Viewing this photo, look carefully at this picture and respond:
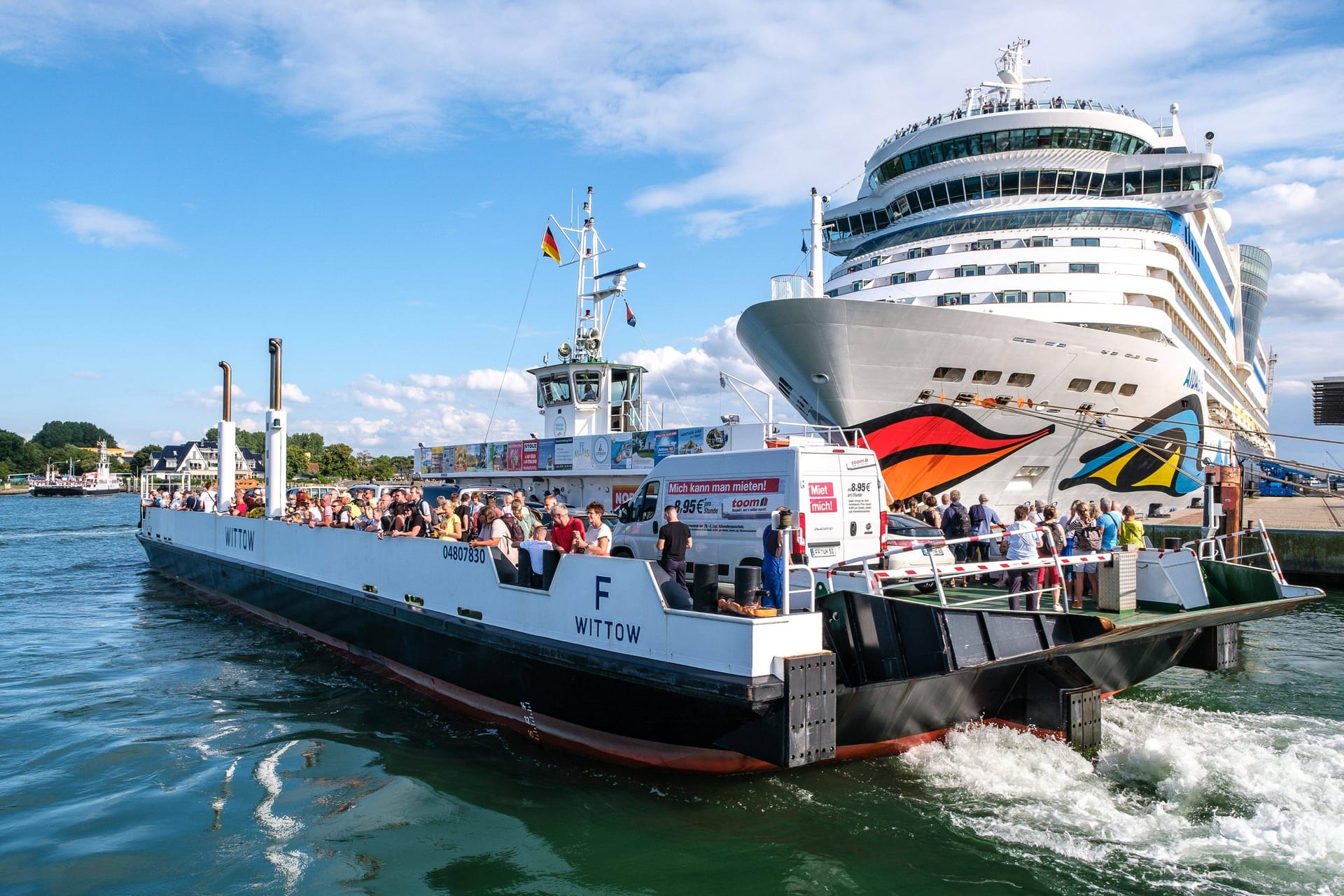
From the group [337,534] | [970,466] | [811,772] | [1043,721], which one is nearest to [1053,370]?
[970,466]

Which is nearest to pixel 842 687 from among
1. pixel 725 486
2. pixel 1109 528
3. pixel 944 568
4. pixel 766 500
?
pixel 944 568

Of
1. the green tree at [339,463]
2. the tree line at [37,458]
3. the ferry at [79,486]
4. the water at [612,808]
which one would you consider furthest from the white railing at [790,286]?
the tree line at [37,458]

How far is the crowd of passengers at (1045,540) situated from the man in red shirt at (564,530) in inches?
167

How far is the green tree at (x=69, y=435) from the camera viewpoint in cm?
19100

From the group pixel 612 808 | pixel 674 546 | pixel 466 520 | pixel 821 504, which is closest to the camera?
pixel 612 808

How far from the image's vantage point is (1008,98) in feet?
90.6

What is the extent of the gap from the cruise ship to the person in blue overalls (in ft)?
33.1

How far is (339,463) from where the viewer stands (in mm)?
109375

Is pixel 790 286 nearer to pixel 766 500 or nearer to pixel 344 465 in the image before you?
pixel 766 500

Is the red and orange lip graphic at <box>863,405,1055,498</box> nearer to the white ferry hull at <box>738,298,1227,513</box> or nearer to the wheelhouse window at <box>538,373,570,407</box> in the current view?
the white ferry hull at <box>738,298,1227,513</box>

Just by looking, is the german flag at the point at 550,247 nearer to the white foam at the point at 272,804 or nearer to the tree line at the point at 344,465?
the white foam at the point at 272,804

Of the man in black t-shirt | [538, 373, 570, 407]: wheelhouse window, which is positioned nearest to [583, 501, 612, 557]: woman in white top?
the man in black t-shirt

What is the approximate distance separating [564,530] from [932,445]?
37.2 feet

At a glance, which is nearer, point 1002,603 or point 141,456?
point 1002,603
